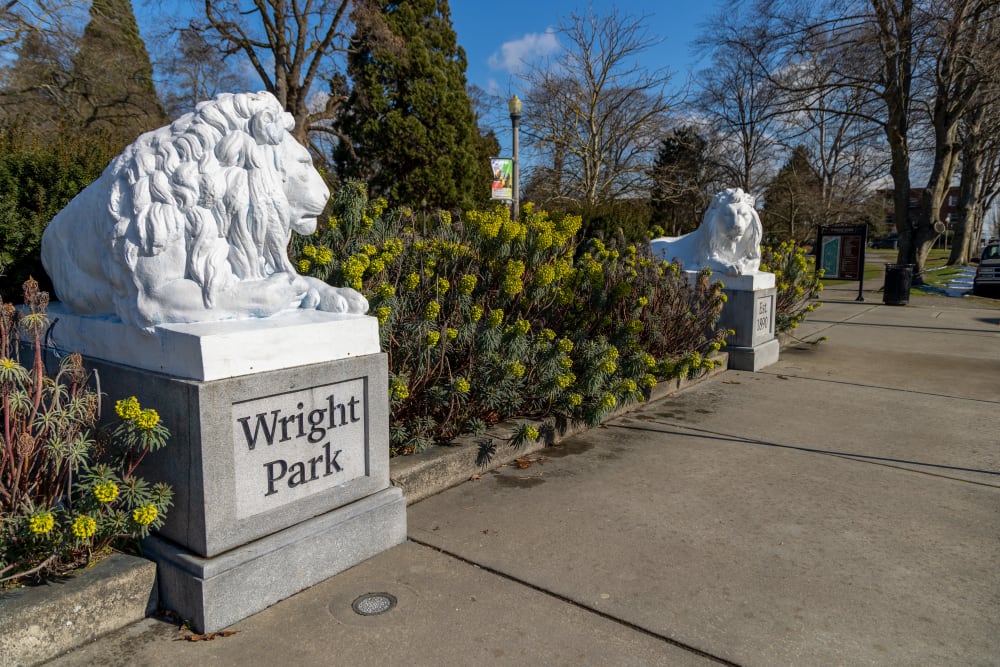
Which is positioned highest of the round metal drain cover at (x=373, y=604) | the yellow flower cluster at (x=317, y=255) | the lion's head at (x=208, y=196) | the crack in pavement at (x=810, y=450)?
the lion's head at (x=208, y=196)

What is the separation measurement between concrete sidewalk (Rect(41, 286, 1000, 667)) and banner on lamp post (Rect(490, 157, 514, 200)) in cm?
1015

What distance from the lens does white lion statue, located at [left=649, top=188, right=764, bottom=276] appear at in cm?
766

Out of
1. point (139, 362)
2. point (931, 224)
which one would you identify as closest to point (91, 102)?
point (139, 362)

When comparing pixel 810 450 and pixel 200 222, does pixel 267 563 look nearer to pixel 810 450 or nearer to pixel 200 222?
pixel 200 222

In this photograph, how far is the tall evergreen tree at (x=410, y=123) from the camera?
1816cm

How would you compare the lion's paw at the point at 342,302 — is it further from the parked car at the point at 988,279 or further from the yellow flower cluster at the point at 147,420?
the parked car at the point at 988,279

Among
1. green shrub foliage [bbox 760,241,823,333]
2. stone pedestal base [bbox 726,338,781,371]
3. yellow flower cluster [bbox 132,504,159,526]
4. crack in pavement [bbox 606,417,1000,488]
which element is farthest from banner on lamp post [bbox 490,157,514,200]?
yellow flower cluster [bbox 132,504,159,526]

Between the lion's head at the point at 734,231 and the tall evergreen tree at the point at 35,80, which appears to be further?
the tall evergreen tree at the point at 35,80

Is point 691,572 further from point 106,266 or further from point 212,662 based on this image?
point 106,266

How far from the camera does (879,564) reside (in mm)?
3096

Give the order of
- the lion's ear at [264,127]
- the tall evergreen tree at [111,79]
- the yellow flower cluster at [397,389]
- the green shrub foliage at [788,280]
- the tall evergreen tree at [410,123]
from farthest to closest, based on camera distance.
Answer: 1. the tall evergreen tree at [111,79]
2. the tall evergreen tree at [410,123]
3. the green shrub foliage at [788,280]
4. the yellow flower cluster at [397,389]
5. the lion's ear at [264,127]

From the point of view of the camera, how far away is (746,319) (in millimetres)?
7734

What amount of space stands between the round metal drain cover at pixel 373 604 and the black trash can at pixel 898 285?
16.2 metres

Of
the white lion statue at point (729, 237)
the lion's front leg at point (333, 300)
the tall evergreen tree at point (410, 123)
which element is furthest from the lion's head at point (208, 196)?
the tall evergreen tree at point (410, 123)
